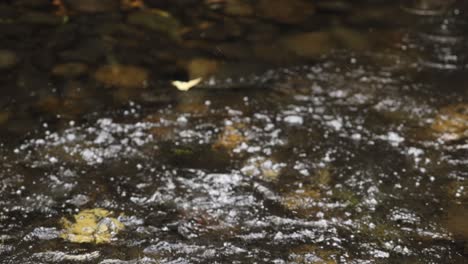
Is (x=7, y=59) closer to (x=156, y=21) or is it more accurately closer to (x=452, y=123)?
(x=156, y=21)

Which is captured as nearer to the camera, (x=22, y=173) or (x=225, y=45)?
(x=22, y=173)

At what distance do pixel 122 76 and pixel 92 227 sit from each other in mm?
1350

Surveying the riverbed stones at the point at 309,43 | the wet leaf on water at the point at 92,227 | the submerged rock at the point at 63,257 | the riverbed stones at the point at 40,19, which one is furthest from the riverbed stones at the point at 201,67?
the submerged rock at the point at 63,257

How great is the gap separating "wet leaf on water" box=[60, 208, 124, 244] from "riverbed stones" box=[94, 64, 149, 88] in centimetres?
114

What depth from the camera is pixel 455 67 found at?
3.80 metres

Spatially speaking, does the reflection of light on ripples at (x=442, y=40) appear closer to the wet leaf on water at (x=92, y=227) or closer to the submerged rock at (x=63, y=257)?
the wet leaf on water at (x=92, y=227)

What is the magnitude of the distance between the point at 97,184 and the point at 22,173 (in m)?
0.39

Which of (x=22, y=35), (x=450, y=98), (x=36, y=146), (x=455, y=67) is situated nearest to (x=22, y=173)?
(x=36, y=146)

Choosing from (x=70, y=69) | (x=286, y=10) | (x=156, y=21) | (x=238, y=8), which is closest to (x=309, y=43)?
(x=286, y=10)

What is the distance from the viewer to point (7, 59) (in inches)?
144

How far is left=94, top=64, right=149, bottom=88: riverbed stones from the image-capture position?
139 inches

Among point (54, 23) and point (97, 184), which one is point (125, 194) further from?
point (54, 23)

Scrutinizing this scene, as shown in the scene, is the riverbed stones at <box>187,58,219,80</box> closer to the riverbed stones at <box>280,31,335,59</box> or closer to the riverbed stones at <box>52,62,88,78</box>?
the riverbed stones at <box>280,31,335,59</box>

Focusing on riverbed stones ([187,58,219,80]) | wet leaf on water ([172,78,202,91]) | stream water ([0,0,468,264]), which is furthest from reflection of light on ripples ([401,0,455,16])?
wet leaf on water ([172,78,202,91])
